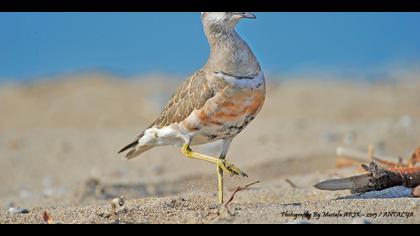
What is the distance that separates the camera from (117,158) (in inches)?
462

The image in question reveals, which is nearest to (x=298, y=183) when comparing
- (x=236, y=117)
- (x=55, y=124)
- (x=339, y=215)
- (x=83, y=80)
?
(x=236, y=117)

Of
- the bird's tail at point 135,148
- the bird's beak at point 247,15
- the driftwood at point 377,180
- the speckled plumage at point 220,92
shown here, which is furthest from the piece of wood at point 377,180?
the bird's tail at point 135,148

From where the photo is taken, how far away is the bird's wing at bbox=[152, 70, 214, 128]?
6.09m

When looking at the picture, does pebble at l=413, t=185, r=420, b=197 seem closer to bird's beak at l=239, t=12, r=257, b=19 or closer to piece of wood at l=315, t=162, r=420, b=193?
piece of wood at l=315, t=162, r=420, b=193

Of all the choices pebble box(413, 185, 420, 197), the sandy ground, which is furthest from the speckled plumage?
pebble box(413, 185, 420, 197)

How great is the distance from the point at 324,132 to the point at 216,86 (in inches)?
249

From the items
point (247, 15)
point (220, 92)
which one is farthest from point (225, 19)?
point (220, 92)

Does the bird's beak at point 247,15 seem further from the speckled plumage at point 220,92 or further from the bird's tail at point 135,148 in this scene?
the bird's tail at point 135,148

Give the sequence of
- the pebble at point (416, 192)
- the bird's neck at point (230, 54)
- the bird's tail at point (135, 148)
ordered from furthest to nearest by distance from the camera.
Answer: the bird's tail at point (135, 148) < the bird's neck at point (230, 54) < the pebble at point (416, 192)

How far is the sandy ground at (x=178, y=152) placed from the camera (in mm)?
5269

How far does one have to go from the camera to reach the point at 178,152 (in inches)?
456

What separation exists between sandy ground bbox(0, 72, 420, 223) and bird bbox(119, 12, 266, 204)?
1.35 feet

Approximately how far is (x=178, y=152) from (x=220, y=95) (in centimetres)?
571
